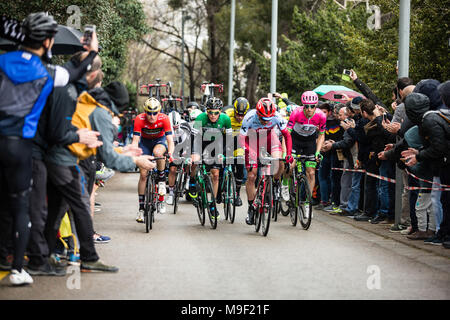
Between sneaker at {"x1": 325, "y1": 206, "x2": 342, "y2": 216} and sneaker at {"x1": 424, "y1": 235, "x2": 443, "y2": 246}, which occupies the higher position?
sneaker at {"x1": 424, "y1": 235, "x2": 443, "y2": 246}

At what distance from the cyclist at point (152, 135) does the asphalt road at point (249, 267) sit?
0.78 meters

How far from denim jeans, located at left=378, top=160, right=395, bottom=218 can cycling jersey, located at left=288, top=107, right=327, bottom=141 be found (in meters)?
1.34

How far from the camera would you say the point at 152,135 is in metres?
12.7

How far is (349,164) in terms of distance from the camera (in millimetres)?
14734

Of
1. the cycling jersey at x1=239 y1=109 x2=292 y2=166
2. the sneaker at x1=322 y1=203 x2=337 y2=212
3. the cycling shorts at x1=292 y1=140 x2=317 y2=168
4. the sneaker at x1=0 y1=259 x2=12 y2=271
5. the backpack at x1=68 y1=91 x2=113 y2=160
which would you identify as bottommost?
the sneaker at x1=322 y1=203 x2=337 y2=212

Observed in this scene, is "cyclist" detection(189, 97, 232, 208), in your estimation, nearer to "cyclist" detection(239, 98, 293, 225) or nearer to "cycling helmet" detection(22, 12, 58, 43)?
"cyclist" detection(239, 98, 293, 225)

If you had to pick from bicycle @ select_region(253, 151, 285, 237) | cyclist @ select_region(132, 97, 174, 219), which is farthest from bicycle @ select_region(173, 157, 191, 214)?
bicycle @ select_region(253, 151, 285, 237)

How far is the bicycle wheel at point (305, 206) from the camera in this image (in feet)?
40.5

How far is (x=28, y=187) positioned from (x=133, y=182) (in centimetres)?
1597

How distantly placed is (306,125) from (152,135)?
2.93 meters

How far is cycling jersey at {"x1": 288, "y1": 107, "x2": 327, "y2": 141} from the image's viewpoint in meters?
13.9

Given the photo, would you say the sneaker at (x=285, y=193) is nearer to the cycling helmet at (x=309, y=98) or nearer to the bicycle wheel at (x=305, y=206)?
the bicycle wheel at (x=305, y=206)

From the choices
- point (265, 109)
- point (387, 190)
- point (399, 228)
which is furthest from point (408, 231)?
point (265, 109)
